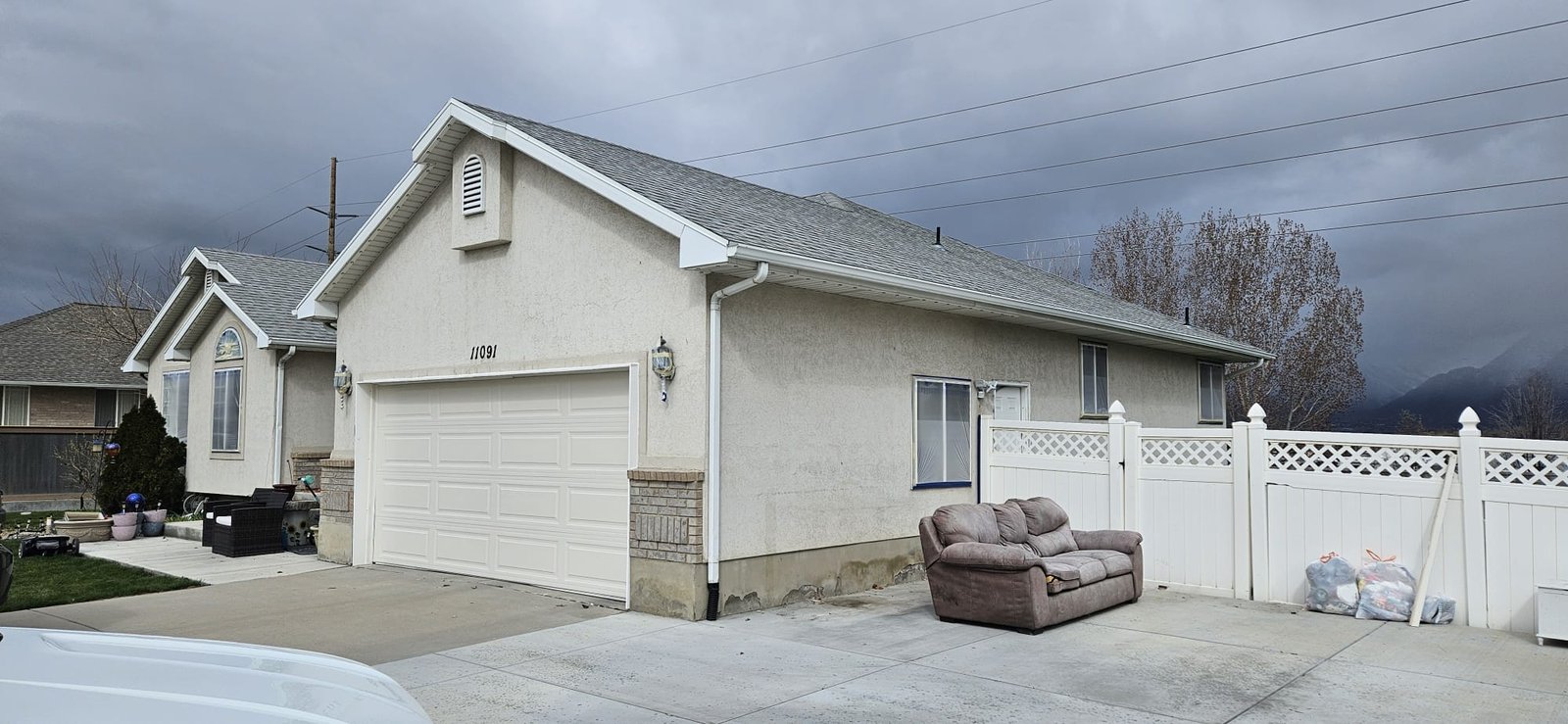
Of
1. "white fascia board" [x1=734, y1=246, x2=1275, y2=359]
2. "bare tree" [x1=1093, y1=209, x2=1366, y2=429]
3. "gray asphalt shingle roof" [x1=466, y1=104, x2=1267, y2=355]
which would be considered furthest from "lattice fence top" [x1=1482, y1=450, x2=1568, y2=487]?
"bare tree" [x1=1093, y1=209, x2=1366, y2=429]

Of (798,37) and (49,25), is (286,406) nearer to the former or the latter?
(49,25)

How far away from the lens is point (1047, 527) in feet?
33.2

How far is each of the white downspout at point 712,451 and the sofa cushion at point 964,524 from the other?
6.29 feet

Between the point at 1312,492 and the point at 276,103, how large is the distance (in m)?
20.1

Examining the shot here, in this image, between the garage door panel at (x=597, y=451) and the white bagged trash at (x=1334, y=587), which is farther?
the garage door panel at (x=597, y=451)

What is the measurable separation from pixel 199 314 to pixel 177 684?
55.9 ft

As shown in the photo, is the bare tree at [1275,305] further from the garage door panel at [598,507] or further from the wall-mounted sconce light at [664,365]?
the wall-mounted sconce light at [664,365]

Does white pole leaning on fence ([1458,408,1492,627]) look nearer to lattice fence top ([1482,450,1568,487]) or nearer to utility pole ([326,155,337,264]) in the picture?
lattice fence top ([1482,450,1568,487])

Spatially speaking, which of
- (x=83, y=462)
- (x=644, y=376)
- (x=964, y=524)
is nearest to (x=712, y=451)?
(x=644, y=376)

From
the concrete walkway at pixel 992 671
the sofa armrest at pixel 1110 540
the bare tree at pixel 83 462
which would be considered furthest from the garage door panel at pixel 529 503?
the bare tree at pixel 83 462

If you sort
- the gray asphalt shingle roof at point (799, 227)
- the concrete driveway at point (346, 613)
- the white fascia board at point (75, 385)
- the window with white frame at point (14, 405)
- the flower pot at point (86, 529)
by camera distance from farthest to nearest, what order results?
the window with white frame at point (14, 405)
the white fascia board at point (75, 385)
the flower pot at point (86, 529)
the gray asphalt shingle roof at point (799, 227)
the concrete driveway at point (346, 613)

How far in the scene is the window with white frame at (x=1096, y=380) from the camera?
14.5 metres

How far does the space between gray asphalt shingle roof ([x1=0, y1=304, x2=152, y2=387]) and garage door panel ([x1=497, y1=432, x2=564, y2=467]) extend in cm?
1866

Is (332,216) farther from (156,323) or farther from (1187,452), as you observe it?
(1187,452)
